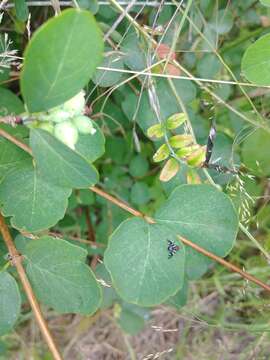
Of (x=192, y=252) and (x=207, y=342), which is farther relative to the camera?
(x=207, y=342)

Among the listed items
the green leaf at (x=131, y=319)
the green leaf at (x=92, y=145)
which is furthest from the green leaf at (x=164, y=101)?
the green leaf at (x=131, y=319)

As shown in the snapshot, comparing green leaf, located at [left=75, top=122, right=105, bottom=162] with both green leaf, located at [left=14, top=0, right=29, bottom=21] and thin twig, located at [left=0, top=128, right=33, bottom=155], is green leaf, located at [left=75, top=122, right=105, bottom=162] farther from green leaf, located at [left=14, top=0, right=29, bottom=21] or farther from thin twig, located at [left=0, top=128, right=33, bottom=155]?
green leaf, located at [left=14, top=0, right=29, bottom=21]

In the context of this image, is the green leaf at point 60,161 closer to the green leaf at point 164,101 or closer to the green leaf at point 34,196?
the green leaf at point 34,196

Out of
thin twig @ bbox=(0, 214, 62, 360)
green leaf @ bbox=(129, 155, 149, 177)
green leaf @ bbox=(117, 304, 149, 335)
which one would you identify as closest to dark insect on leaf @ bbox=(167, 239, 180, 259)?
thin twig @ bbox=(0, 214, 62, 360)

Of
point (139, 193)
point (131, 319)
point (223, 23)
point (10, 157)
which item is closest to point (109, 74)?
point (10, 157)

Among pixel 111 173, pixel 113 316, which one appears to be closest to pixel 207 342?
pixel 113 316

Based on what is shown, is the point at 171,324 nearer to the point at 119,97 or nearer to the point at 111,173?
the point at 111,173

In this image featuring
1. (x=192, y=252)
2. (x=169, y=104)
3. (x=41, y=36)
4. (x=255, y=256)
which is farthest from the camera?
(x=255, y=256)
